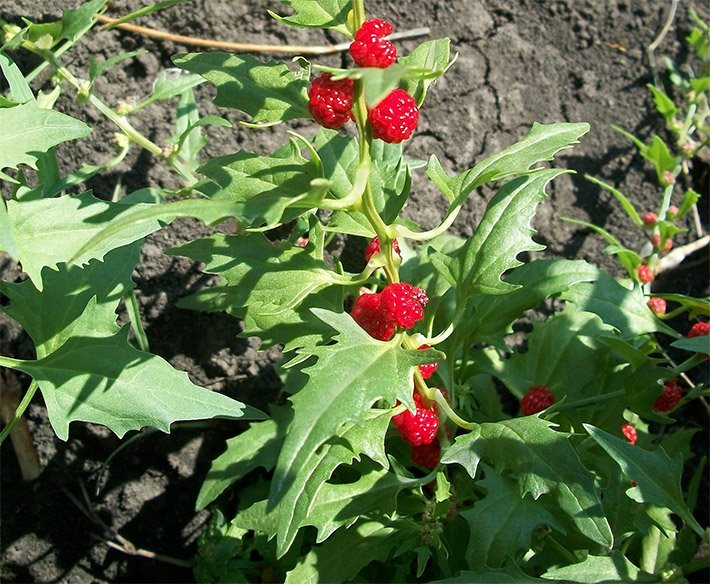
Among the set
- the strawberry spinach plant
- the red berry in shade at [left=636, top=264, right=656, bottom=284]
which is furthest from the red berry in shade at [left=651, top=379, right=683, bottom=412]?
the red berry in shade at [left=636, top=264, right=656, bottom=284]

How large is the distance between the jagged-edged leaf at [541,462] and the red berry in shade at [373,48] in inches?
30.6

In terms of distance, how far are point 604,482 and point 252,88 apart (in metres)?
1.21

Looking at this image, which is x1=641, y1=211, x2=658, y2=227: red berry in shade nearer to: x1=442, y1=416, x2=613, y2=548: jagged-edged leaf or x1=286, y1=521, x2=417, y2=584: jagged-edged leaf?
x1=442, y1=416, x2=613, y2=548: jagged-edged leaf

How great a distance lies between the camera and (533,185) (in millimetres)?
1634

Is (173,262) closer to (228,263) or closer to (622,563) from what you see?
(228,263)

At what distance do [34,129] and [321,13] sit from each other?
59 cm

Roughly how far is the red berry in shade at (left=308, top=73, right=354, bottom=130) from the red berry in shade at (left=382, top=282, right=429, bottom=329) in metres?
0.37

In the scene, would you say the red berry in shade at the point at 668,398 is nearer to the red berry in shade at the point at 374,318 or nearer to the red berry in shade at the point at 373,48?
the red berry in shade at the point at 374,318

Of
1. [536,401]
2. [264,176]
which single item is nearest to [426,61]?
[264,176]

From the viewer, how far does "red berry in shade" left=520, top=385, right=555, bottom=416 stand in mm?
1866

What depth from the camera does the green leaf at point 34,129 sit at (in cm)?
143

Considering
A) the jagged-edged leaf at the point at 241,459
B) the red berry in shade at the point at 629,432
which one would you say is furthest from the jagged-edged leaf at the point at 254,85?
the red berry in shade at the point at 629,432

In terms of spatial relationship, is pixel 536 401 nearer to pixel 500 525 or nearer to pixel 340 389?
pixel 500 525

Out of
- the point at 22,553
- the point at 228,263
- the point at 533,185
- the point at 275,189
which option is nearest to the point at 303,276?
the point at 228,263
